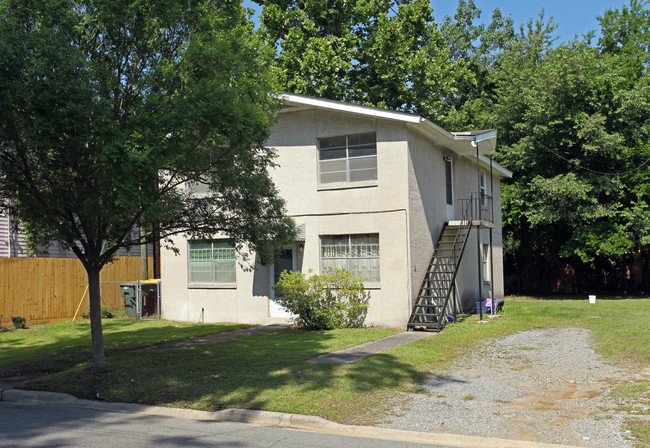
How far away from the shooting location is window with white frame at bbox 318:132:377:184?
1586cm

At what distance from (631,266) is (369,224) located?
19.6 m

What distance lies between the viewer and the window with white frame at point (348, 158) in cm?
1586

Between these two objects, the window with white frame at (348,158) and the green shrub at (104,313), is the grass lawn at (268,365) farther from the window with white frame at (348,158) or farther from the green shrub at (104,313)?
the window with white frame at (348,158)

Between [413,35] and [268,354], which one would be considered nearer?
[268,354]

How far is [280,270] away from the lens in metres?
16.9

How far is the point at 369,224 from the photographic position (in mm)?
15648

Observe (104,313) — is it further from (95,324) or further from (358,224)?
(95,324)

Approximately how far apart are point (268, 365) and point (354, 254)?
20.6 ft

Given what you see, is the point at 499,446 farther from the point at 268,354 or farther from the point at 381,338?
the point at 381,338

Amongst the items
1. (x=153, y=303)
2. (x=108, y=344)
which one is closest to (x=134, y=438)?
(x=108, y=344)

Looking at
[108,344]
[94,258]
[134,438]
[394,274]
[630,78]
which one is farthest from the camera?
[630,78]

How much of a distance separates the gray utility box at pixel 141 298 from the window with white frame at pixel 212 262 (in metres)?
1.65

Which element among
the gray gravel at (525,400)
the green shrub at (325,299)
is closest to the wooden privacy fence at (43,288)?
the green shrub at (325,299)

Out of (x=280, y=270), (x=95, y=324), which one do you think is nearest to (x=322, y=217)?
(x=280, y=270)
